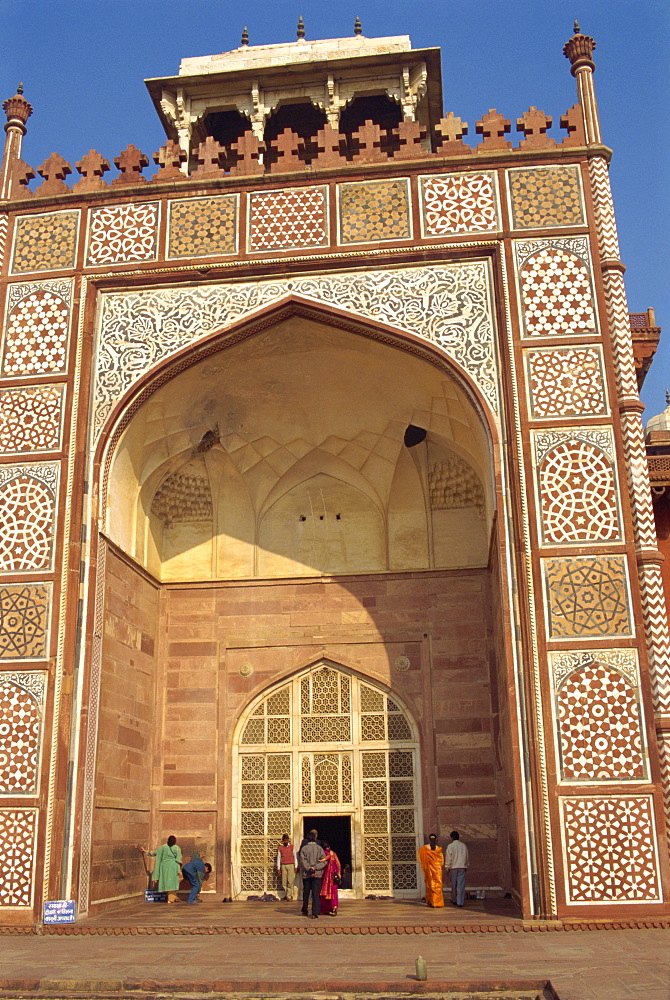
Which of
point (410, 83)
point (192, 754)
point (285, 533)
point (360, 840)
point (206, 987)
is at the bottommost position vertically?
point (206, 987)

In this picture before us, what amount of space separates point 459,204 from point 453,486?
336 centimetres

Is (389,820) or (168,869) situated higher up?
(389,820)

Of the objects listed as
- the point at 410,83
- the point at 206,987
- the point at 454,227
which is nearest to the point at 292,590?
the point at 454,227

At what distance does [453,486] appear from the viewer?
1181 centimetres

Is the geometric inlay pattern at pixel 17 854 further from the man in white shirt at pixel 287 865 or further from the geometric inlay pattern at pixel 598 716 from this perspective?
the geometric inlay pattern at pixel 598 716

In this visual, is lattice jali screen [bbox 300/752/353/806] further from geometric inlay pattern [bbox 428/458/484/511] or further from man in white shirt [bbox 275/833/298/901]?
geometric inlay pattern [bbox 428/458/484/511]

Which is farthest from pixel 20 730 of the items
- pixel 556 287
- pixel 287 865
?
pixel 556 287

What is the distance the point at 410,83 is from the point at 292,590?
7905 millimetres

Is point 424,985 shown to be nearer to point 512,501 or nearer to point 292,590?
point 512,501

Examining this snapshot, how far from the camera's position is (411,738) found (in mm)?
11070

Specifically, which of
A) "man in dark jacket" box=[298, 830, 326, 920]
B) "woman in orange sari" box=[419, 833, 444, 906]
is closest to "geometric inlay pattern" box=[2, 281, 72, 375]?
"man in dark jacket" box=[298, 830, 326, 920]

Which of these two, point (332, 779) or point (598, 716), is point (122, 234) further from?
point (598, 716)

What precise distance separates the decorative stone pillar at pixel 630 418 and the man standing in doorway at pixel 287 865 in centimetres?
424

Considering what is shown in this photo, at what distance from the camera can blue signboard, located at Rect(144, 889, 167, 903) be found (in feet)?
33.7
